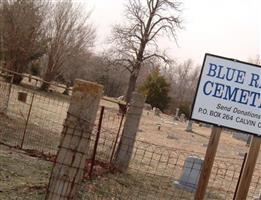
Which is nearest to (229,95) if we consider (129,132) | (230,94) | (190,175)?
(230,94)

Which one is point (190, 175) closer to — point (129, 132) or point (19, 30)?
point (129, 132)

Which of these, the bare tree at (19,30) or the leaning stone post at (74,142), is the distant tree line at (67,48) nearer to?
the bare tree at (19,30)

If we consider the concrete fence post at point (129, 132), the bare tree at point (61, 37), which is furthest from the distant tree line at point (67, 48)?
the concrete fence post at point (129, 132)

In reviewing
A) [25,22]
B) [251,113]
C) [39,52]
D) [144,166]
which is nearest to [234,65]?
[251,113]

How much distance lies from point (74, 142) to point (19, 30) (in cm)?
3228

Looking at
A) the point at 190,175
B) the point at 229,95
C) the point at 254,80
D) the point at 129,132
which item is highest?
the point at 254,80

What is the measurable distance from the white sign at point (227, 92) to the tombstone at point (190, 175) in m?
4.79

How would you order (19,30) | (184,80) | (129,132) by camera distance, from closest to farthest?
(129,132), (19,30), (184,80)

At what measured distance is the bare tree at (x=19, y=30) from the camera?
3428 cm

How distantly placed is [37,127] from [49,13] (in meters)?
26.5

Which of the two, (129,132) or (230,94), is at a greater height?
(230,94)

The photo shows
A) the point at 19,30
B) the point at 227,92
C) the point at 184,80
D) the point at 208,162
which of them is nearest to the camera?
the point at 227,92

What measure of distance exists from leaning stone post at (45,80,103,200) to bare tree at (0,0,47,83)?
30.9 metres

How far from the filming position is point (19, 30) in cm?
3475
